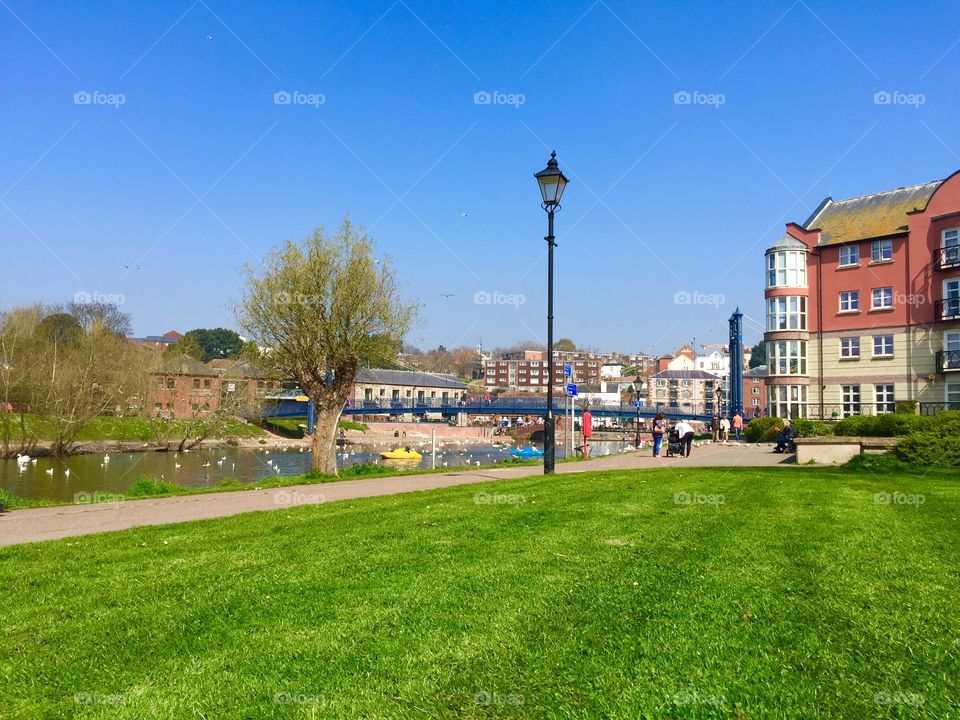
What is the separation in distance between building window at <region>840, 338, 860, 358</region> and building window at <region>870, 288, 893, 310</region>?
81.8 inches

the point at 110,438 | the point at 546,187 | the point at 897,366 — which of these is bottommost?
the point at 110,438

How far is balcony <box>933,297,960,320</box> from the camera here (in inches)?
1329

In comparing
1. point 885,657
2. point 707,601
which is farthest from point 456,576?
point 885,657

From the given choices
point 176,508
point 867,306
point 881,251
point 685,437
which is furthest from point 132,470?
point 881,251

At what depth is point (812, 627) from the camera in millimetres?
4441

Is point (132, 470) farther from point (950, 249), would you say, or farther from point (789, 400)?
point (950, 249)

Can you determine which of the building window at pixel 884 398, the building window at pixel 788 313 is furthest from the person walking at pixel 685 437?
the building window at pixel 788 313

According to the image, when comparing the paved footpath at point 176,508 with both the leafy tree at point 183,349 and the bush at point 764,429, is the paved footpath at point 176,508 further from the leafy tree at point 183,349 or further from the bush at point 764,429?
the leafy tree at point 183,349

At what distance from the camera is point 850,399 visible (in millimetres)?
38062

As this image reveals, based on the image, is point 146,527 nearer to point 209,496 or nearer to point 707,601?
point 209,496

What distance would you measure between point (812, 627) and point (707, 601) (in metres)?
0.75

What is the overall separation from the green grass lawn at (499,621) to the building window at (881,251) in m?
33.2

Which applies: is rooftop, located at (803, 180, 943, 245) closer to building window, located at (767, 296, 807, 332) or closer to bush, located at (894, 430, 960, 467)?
building window, located at (767, 296, 807, 332)

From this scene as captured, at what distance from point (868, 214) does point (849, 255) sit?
284cm
